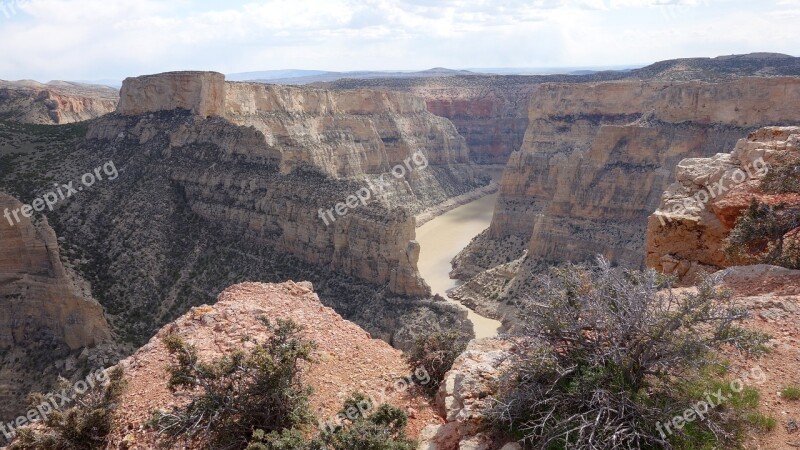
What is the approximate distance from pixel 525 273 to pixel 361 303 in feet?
47.2

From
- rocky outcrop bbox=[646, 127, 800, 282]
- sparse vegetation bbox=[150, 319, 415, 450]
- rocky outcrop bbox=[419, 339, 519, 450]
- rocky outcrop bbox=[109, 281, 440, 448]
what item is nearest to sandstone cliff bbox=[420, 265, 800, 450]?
rocky outcrop bbox=[419, 339, 519, 450]

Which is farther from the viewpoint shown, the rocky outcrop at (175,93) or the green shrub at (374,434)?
the rocky outcrop at (175,93)

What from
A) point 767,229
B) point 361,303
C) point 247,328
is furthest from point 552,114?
point 247,328

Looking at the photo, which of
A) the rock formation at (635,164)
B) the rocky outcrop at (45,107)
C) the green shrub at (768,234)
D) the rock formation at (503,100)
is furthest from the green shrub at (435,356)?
the rock formation at (503,100)

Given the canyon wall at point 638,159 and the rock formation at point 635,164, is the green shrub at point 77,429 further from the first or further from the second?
the canyon wall at point 638,159

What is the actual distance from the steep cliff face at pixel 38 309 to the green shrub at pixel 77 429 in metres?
14.6

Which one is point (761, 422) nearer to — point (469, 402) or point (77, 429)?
point (469, 402)

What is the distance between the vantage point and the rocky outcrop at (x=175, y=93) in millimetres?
38938

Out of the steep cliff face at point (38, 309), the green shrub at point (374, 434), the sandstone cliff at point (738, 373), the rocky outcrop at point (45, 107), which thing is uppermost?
the rocky outcrop at point (45, 107)

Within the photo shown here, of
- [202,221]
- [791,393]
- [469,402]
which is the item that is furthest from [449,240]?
[791,393]

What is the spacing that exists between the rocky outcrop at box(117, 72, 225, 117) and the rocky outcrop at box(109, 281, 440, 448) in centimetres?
2747

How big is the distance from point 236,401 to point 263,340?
3.07 meters

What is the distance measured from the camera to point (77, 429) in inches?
386

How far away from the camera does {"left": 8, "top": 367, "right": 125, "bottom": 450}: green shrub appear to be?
386 inches
